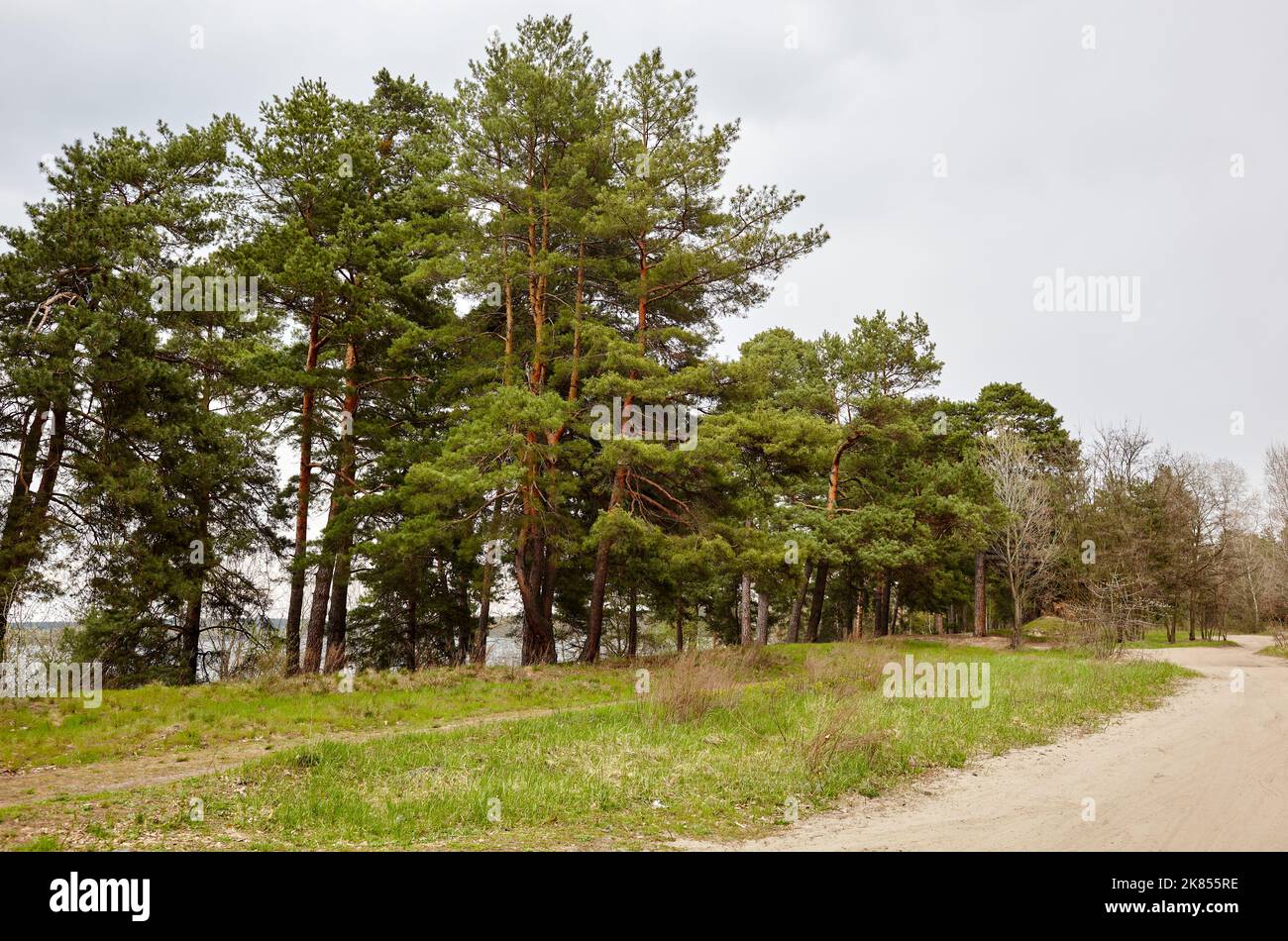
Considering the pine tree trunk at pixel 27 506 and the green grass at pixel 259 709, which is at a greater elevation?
the pine tree trunk at pixel 27 506

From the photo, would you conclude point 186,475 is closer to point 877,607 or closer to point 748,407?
point 748,407

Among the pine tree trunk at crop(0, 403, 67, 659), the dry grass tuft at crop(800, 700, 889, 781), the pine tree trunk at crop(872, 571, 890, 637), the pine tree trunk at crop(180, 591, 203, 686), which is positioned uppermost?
the pine tree trunk at crop(0, 403, 67, 659)

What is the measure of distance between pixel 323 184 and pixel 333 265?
262cm

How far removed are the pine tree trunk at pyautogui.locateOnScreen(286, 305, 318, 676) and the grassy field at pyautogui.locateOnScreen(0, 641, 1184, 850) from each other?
10.6 meters

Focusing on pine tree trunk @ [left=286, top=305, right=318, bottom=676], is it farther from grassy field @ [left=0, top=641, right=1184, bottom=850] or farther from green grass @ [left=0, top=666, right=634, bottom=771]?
grassy field @ [left=0, top=641, right=1184, bottom=850]

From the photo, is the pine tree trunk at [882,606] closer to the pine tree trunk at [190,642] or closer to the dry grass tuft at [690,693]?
the dry grass tuft at [690,693]

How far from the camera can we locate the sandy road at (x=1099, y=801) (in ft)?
19.3

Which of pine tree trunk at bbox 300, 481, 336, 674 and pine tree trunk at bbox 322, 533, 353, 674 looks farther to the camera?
pine tree trunk at bbox 300, 481, 336, 674

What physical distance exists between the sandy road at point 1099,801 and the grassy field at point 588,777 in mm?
483

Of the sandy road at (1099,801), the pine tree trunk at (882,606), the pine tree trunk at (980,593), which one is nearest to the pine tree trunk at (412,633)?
the sandy road at (1099,801)

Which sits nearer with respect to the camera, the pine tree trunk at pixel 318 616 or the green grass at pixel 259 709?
the green grass at pixel 259 709

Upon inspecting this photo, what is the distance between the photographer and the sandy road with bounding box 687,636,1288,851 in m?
5.89

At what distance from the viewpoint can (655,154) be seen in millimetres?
18953

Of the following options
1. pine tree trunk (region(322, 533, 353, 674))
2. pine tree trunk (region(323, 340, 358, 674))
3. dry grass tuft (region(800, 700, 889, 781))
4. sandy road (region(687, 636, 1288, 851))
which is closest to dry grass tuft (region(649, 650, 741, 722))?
dry grass tuft (region(800, 700, 889, 781))
